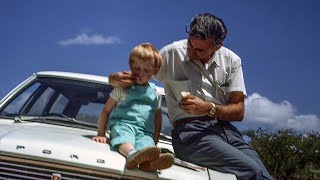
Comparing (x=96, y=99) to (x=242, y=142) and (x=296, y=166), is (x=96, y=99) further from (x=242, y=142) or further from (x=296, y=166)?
(x=296, y=166)

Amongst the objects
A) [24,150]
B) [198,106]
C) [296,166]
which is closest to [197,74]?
[198,106]

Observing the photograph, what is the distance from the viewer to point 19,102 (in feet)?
14.7

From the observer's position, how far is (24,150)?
9.12ft

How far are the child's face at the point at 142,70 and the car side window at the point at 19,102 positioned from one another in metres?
1.41

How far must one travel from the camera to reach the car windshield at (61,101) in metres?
4.32

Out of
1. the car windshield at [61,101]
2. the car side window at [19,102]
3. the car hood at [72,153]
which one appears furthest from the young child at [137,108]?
the car side window at [19,102]

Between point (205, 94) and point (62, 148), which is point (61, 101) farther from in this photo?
point (62, 148)

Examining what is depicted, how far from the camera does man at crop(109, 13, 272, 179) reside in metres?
3.54

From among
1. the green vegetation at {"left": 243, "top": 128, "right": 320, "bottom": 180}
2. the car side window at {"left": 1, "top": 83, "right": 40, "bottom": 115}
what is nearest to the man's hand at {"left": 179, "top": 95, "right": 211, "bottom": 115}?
the car side window at {"left": 1, "top": 83, "right": 40, "bottom": 115}

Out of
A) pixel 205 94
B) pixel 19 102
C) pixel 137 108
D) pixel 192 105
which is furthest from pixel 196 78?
pixel 19 102

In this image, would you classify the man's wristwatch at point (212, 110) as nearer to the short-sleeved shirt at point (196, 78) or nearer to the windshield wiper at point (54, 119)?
the short-sleeved shirt at point (196, 78)

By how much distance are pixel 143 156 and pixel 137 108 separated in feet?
2.77

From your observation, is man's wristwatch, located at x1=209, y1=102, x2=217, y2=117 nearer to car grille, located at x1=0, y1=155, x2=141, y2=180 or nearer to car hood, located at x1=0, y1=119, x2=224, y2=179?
car hood, located at x1=0, y1=119, x2=224, y2=179

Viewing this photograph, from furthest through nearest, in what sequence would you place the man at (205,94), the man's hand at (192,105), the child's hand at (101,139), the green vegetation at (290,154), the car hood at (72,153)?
the green vegetation at (290,154) → the man at (205,94) → the man's hand at (192,105) → the child's hand at (101,139) → the car hood at (72,153)
